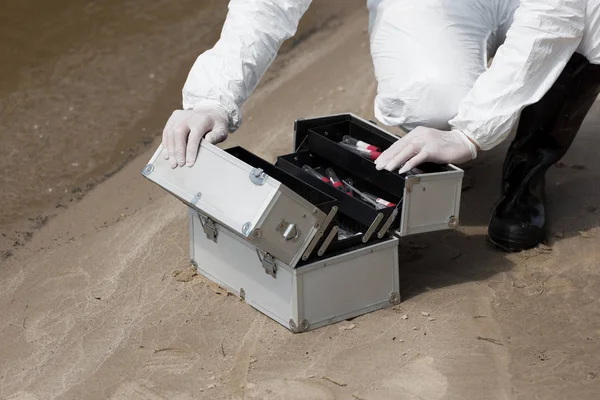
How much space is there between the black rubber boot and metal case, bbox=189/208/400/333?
506 millimetres

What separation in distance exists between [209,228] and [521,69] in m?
0.95

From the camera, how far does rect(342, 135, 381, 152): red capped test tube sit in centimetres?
258

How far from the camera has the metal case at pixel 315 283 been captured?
229 centimetres

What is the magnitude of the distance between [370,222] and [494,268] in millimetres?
534

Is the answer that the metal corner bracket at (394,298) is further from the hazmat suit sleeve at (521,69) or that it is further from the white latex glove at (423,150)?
the hazmat suit sleeve at (521,69)

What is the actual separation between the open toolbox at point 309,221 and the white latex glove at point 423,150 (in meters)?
0.03

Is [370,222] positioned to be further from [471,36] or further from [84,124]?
[84,124]

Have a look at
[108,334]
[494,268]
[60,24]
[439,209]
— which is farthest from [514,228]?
[60,24]

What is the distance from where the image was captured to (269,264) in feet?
7.55

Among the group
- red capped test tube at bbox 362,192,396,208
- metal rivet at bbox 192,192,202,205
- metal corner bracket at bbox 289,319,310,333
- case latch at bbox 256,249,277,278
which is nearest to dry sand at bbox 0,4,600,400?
metal corner bracket at bbox 289,319,310,333

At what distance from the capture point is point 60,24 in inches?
188

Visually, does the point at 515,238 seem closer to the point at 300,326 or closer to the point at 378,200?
the point at 378,200

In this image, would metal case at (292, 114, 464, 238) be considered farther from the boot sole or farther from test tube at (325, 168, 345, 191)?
the boot sole

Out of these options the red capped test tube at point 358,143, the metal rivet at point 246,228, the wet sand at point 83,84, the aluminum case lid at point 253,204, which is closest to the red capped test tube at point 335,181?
the red capped test tube at point 358,143
